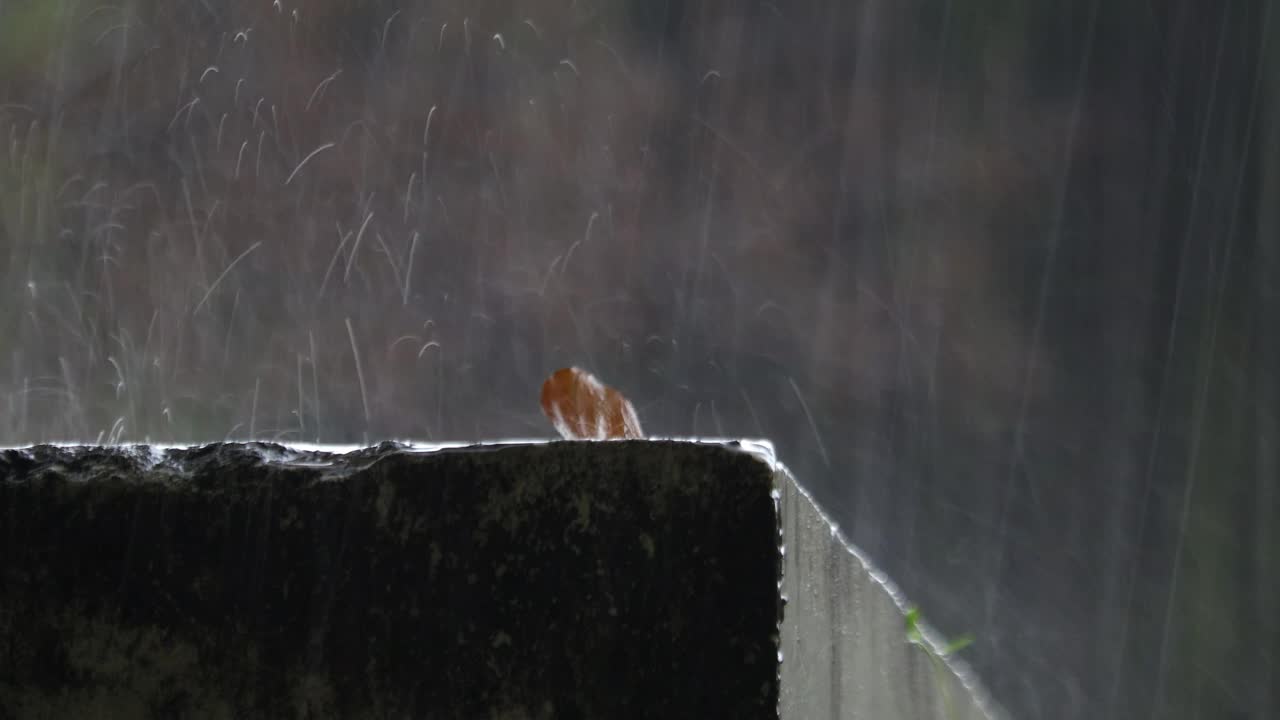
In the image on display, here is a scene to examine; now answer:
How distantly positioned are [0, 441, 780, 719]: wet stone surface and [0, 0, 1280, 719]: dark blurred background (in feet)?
11.2

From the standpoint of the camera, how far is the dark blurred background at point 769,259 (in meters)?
3.86

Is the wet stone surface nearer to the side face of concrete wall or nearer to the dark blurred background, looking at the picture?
the side face of concrete wall

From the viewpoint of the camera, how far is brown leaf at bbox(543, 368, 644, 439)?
0.74 m

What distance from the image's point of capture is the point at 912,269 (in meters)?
4.90

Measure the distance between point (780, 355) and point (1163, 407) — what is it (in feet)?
5.30

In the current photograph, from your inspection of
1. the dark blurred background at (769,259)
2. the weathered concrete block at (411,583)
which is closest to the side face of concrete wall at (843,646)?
the weathered concrete block at (411,583)

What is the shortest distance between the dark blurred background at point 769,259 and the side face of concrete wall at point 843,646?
9.47ft

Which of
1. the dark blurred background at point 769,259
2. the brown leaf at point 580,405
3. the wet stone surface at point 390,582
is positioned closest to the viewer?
the wet stone surface at point 390,582

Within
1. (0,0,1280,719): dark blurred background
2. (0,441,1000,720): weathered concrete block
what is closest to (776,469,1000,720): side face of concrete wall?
(0,441,1000,720): weathered concrete block

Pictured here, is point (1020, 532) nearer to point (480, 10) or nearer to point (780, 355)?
point (780, 355)

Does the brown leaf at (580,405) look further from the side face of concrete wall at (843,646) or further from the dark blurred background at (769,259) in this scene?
the dark blurred background at (769,259)

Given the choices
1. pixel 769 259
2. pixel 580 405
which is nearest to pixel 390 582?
pixel 580 405

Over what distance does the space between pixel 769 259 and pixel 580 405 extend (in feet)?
14.9

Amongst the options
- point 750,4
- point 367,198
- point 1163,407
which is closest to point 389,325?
point 367,198
